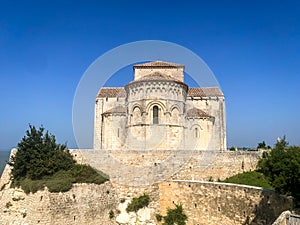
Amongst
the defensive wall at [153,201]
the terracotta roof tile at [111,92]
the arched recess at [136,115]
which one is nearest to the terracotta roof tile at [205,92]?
the terracotta roof tile at [111,92]

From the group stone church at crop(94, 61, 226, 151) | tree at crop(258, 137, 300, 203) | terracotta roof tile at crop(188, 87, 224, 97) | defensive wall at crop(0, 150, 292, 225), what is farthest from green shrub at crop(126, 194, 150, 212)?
terracotta roof tile at crop(188, 87, 224, 97)

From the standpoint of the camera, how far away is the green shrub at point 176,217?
15.6 meters

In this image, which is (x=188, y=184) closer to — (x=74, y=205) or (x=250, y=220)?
(x=250, y=220)

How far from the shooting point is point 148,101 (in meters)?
23.3

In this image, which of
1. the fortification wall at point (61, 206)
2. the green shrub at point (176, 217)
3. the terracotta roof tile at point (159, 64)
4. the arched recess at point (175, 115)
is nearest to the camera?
the fortification wall at point (61, 206)

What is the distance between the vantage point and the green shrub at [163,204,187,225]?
615 inches

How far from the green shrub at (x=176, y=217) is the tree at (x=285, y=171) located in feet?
19.5

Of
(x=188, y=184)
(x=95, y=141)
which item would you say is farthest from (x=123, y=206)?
(x=95, y=141)

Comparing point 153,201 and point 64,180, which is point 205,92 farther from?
point 64,180

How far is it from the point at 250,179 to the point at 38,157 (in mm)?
12724

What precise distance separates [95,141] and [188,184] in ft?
55.5

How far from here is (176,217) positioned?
1579cm

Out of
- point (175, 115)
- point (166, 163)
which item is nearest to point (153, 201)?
point (166, 163)

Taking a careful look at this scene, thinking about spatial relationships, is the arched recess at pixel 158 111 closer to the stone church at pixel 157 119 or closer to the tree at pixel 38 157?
the stone church at pixel 157 119
